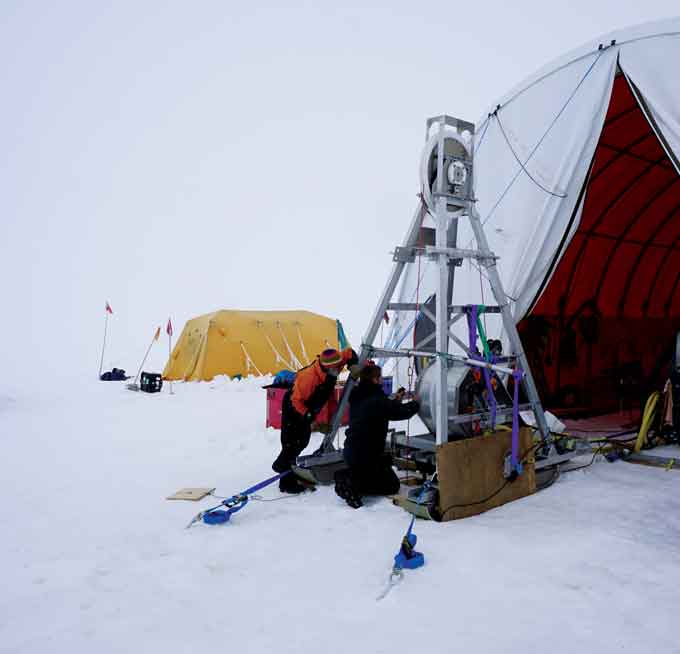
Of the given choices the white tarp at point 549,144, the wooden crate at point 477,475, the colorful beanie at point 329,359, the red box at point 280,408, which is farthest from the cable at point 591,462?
the red box at point 280,408

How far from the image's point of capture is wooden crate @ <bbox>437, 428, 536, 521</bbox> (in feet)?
16.5

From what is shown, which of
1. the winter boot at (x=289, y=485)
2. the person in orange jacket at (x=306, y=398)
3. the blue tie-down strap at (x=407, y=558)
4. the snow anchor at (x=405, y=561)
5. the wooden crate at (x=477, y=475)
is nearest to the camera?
the snow anchor at (x=405, y=561)

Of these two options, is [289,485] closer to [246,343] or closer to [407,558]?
[407,558]

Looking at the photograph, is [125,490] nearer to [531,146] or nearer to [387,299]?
[387,299]

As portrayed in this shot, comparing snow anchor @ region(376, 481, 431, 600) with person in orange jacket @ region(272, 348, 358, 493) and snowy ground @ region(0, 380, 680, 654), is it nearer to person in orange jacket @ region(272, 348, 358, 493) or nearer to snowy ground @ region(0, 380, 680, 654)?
snowy ground @ region(0, 380, 680, 654)

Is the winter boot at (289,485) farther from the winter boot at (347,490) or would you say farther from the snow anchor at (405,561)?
the snow anchor at (405,561)

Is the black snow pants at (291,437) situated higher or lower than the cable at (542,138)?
lower

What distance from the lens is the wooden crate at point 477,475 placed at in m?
5.03

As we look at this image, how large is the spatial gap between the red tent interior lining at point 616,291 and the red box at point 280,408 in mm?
3591

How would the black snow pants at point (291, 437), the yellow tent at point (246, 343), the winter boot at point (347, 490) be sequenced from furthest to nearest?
the yellow tent at point (246, 343), the black snow pants at point (291, 437), the winter boot at point (347, 490)

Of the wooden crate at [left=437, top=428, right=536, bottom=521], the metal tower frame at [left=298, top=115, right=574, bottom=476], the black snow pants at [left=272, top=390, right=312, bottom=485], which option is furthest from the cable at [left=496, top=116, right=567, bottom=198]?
the black snow pants at [left=272, top=390, right=312, bottom=485]

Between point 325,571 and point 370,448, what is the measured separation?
1.69m

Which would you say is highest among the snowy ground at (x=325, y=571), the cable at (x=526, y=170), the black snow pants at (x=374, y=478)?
the cable at (x=526, y=170)

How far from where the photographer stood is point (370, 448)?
5629mm
